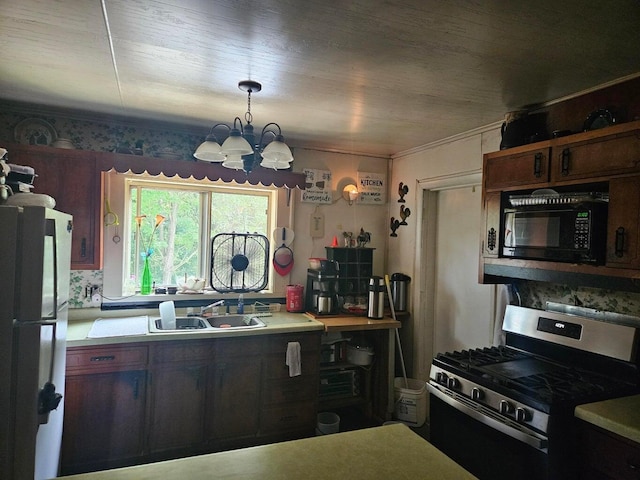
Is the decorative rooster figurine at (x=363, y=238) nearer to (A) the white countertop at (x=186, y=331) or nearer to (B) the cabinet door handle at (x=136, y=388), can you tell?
(A) the white countertop at (x=186, y=331)

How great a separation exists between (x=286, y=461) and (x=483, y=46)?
1.66 metres

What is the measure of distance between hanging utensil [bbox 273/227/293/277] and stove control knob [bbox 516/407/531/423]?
6.73 feet

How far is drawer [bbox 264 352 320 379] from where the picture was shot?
2.68 meters

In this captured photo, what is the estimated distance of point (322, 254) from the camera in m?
3.48

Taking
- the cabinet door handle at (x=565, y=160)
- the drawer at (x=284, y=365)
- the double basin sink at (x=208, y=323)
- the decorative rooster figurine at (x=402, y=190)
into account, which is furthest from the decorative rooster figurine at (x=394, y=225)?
the cabinet door handle at (x=565, y=160)

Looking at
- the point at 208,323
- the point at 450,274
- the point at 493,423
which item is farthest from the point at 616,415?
the point at 208,323

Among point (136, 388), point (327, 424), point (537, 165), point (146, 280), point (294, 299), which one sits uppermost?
point (537, 165)

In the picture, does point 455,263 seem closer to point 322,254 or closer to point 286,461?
point 322,254

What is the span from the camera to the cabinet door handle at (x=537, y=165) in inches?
77.5

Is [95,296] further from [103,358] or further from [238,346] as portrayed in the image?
[238,346]

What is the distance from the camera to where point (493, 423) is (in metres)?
1.75

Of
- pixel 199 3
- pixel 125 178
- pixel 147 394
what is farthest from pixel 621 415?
pixel 125 178

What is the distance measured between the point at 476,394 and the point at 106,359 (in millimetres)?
2068

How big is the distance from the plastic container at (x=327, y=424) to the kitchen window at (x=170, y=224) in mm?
1087
